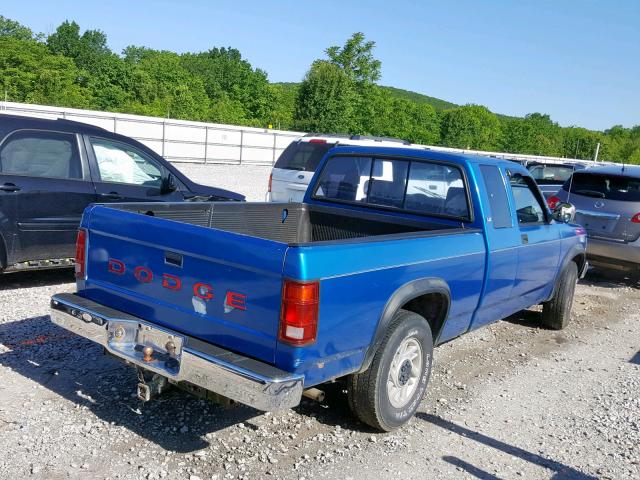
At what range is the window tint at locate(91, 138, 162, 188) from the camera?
6977 mm

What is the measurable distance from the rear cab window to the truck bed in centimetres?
14

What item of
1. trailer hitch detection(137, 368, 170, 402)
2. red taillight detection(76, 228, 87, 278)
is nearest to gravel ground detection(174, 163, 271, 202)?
red taillight detection(76, 228, 87, 278)

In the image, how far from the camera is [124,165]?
720cm

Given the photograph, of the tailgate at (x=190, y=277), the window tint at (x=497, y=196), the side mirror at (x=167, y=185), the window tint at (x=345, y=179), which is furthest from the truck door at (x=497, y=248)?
the side mirror at (x=167, y=185)

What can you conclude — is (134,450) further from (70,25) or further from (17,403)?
(70,25)

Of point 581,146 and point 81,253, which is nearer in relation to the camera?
point 81,253

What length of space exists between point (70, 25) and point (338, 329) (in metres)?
106

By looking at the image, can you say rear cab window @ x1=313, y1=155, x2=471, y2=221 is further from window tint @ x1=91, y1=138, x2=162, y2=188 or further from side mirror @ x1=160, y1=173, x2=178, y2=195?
window tint @ x1=91, y1=138, x2=162, y2=188

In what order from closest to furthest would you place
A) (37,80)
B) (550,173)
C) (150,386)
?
(150,386) < (550,173) < (37,80)

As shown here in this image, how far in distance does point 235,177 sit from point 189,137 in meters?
5.40

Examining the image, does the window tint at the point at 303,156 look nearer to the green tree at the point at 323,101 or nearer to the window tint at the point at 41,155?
the window tint at the point at 41,155

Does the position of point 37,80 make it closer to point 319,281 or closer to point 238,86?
point 238,86

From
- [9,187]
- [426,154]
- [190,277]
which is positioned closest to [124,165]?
[9,187]

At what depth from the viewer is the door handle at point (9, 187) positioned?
611 centimetres
